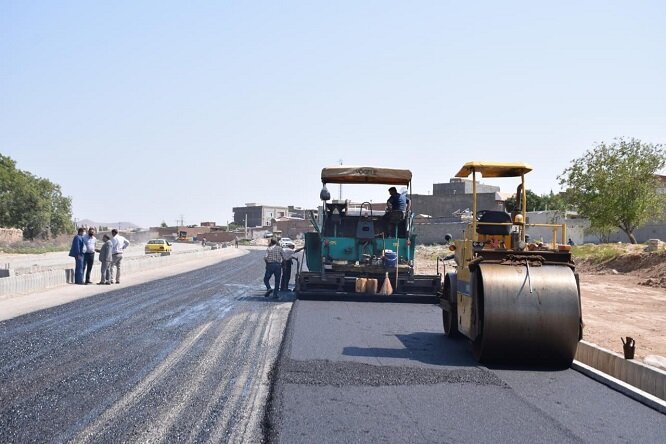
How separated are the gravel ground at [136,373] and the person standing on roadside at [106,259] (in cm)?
614

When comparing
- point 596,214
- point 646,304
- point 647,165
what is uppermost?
point 647,165

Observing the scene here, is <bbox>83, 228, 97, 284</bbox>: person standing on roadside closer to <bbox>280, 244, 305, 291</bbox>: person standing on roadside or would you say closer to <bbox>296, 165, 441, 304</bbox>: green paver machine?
<bbox>280, 244, 305, 291</bbox>: person standing on roadside

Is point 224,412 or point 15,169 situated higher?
point 15,169

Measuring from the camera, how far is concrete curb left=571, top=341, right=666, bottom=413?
7536mm

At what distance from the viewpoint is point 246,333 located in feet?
39.4

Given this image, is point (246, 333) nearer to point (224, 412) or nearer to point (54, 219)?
point (224, 412)

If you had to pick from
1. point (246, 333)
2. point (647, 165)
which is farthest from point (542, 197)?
point (246, 333)

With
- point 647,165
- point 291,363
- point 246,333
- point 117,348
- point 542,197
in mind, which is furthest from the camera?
point 542,197

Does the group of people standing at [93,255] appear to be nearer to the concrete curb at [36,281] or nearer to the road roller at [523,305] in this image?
the concrete curb at [36,281]

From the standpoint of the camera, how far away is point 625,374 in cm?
863

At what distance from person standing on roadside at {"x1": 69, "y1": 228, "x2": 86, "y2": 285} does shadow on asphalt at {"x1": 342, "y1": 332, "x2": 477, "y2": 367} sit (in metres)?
11.7

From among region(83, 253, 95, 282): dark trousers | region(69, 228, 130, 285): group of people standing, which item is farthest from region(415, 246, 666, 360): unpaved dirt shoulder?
region(83, 253, 95, 282): dark trousers

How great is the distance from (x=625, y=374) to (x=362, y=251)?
33.7 ft

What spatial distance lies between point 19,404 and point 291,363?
3.09m
